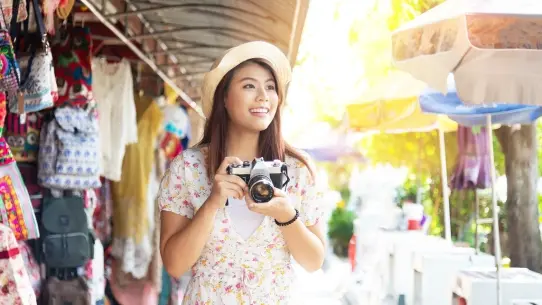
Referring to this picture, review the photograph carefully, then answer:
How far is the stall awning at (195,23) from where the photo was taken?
194 inches

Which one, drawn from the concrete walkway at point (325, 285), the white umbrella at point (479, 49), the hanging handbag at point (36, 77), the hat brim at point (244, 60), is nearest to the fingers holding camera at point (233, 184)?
the hat brim at point (244, 60)

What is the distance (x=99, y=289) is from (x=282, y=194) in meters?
3.58

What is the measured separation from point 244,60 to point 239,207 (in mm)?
486

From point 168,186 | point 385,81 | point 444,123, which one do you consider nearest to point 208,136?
point 168,186

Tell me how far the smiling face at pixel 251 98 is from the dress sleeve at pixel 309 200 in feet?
0.76

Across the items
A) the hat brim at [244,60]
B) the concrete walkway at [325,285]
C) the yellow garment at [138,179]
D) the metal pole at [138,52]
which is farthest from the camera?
the concrete walkway at [325,285]

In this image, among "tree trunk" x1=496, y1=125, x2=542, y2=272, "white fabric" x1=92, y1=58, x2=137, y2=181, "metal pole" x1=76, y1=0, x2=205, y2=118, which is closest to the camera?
"metal pole" x1=76, y1=0, x2=205, y2=118

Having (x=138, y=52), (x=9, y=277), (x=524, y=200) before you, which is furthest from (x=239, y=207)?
(x=524, y=200)

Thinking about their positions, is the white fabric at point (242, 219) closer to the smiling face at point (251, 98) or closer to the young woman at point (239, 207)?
the young woman at point (239, 207)

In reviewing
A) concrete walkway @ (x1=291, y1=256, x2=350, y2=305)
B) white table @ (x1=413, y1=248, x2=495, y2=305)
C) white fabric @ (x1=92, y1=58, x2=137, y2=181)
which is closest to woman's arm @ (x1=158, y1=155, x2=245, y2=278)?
white fabric @ (x1=92, y1=58, x2=137, y2=181)

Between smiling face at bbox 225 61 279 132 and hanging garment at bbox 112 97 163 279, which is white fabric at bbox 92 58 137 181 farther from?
smiling face at bbox 225 61 279 132

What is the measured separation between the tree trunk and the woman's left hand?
720 centimetres

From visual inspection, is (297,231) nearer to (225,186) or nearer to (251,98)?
(225,186)

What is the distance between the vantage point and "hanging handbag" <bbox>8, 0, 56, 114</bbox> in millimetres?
3912
